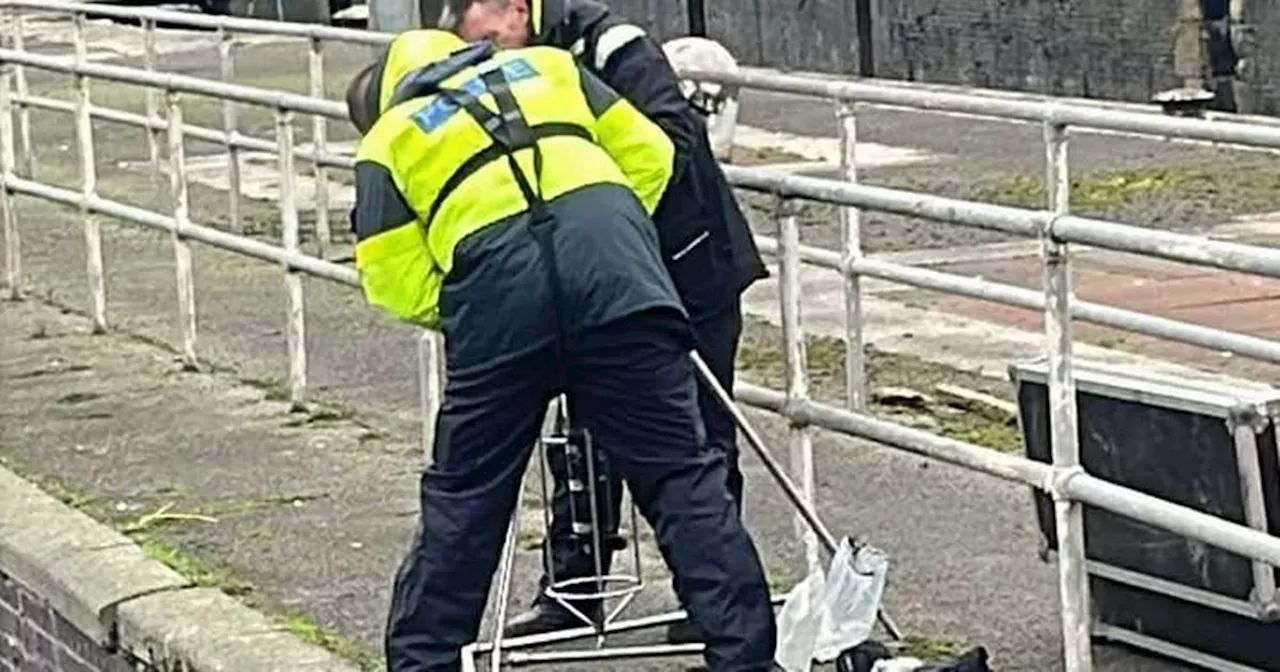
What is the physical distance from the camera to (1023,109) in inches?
245

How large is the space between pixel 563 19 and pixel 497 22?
31 cm

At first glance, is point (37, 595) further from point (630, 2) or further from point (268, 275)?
point (630, 2)

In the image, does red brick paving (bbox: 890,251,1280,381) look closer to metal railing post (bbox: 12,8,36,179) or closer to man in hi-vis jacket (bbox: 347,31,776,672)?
man in hi-vis jacket (bbox: 347,31,776,672)

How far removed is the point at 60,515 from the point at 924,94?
3.17 meters

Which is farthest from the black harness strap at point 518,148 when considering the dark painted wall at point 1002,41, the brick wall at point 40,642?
the dark painted wall at point 1002,41

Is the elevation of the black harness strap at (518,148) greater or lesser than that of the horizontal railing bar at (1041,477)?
greater

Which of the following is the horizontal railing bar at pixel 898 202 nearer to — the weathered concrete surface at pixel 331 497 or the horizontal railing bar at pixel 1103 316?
the horizontal railing bar at pixel 1103 316

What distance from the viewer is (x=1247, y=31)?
16.7m

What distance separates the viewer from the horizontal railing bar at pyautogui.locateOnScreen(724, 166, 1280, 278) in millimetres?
4984

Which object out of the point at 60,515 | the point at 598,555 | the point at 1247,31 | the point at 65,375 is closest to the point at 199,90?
the point at 65,375

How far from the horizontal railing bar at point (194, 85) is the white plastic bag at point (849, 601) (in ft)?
9.55

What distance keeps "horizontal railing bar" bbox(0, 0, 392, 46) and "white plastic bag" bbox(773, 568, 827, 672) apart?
10.2ft

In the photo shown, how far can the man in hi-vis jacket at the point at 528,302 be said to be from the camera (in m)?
5.66

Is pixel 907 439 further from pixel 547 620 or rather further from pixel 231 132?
pixel 231 132
